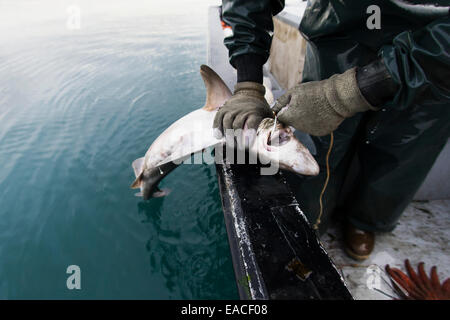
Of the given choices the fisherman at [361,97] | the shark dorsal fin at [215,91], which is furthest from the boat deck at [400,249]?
the shark dorsal fin at [215,91]

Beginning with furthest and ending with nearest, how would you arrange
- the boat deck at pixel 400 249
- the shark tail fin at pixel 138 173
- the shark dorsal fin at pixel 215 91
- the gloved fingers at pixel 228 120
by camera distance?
the shark tail fin at pixel 138 173
the shark dorsal fin at pixel 215 91
the boat deck at pixel 400 249
the gloved fingers at pixel 228 120

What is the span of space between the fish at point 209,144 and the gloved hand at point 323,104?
0.39ft

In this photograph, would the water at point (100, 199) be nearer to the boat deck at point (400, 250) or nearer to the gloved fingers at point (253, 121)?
the boat deck at point (400, 250)

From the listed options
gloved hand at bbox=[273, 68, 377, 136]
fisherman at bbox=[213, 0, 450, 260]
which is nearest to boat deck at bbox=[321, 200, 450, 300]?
fisherman at bbox=[213, 0, 450, 260]

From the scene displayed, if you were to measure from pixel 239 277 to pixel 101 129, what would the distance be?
3341mm

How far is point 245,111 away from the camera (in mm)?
1480

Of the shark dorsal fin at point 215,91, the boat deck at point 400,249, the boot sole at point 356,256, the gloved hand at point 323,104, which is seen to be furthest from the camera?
the shark dorsal fin at point 215,91

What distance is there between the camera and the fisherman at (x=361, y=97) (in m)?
0.98

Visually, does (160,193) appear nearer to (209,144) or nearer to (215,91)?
(209,144)

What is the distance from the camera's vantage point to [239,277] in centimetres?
100

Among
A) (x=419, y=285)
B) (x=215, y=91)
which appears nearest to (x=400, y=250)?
(x=419, y=285)

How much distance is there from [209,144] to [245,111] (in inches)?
16.2

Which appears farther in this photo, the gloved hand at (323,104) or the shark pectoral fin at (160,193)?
the shark pectoral fin at (160,193)

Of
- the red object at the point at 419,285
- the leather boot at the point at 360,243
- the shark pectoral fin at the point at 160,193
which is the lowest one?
the red object at the point at 419,285
